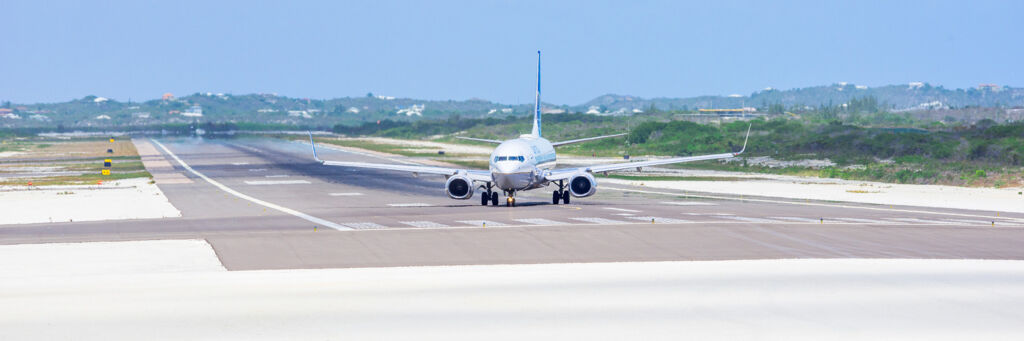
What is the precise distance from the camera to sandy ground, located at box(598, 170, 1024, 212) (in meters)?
53.6

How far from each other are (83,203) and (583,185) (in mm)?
25815

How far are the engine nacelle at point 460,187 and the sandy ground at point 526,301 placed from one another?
20.8 meters

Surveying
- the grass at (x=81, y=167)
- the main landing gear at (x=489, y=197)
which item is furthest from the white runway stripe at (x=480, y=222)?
the grass at (x=81, y=167)

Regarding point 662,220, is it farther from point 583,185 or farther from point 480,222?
point 583,185

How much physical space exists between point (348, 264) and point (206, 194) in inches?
1390

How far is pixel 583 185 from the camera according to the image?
49156mm

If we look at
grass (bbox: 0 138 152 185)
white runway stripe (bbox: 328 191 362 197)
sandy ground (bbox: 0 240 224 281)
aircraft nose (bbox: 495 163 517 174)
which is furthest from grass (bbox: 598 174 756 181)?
sandy ground (bbox: 0 240 224 281)

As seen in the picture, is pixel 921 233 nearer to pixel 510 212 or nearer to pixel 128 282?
pixel 510 212

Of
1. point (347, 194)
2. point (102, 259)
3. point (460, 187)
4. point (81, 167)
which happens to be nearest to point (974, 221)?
point (460, 187)

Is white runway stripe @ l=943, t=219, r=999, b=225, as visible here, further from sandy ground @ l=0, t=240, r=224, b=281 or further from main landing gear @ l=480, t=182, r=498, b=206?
sandy ground @ l=0, t=240, r=224, b=281

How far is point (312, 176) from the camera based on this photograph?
264ft

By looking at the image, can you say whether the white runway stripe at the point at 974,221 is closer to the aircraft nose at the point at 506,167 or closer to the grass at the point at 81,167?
the aircraft nose at the point at 506,167

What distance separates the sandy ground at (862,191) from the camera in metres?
53.6

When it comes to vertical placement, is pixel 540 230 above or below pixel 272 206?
above
